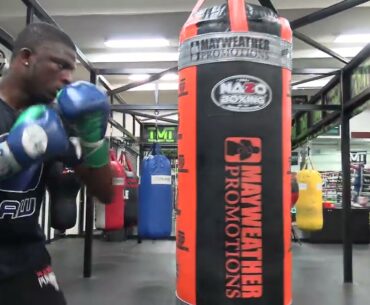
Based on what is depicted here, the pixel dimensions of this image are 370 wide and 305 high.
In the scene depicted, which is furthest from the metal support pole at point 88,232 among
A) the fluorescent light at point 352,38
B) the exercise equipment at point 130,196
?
the fluorescent light at point 352,38

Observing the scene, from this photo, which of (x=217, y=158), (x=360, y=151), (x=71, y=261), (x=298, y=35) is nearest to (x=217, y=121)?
(x=217, y=158)

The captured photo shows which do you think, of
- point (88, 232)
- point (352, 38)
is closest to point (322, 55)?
point (352, 38)

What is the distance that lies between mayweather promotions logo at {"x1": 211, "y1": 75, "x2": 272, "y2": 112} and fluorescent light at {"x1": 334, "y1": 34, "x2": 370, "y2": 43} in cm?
509

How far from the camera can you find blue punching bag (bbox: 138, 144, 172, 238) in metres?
4.04

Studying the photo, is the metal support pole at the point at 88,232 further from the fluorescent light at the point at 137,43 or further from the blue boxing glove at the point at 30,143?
the blue boxing glove at the point at 30,143

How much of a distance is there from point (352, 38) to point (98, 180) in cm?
559

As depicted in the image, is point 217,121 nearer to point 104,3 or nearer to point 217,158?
point 217,158

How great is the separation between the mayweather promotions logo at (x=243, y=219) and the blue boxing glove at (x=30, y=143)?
1.69 feet

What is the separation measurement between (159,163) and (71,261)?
6.52ft

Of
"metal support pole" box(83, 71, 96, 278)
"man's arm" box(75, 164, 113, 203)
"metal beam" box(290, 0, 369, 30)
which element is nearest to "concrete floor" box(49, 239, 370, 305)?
"metal support pole" box(83, 71, 96, 278)

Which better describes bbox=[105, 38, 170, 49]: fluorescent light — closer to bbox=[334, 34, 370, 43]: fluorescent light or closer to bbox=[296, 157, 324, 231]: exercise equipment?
bbox=[334, 34, 370, 43]: fluorescent light

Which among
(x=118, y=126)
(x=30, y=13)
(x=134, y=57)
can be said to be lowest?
(x=118, y=126)

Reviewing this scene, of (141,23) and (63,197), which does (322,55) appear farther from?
(63,197)

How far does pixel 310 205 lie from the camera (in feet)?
15.7
